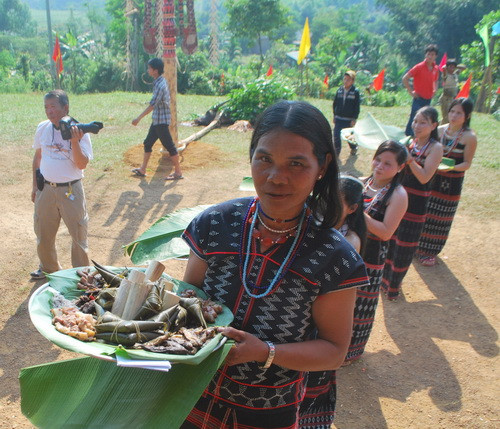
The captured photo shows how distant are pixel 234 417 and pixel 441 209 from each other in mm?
4692

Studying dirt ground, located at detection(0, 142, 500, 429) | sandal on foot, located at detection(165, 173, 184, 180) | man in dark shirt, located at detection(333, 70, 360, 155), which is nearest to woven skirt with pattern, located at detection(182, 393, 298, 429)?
dirt ground, located at detection(0, 142, 500, 429)

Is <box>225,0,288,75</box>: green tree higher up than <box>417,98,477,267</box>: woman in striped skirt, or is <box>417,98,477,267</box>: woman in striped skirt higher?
<box>225,0,288,75</box>: green tree

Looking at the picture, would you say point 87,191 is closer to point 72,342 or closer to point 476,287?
point 476,287

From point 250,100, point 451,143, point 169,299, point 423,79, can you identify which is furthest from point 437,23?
point 169,299

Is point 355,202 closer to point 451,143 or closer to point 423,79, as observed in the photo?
point 451,143

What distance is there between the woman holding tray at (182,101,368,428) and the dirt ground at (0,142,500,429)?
78.9 inches

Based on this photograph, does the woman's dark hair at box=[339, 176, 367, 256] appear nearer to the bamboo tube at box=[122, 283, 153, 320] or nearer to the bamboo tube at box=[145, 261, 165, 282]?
the bamboo tube at box=[145, 261, 165, 282]

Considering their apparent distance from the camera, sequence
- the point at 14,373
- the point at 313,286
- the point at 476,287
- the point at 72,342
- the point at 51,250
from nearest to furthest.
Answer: the point at 72,342
the point at 313,286
the point at 14,373
the point at 51,250
the point at 476,287

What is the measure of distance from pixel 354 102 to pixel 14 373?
7473 mm

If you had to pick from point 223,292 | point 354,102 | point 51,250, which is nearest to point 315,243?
point 223,292

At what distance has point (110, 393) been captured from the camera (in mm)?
1782

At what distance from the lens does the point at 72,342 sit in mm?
1439

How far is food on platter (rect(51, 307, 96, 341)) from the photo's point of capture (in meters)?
1.51

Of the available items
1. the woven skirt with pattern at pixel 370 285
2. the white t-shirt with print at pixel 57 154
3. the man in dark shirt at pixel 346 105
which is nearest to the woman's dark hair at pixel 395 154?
the woven skirt with pattern at pixel 370 285
